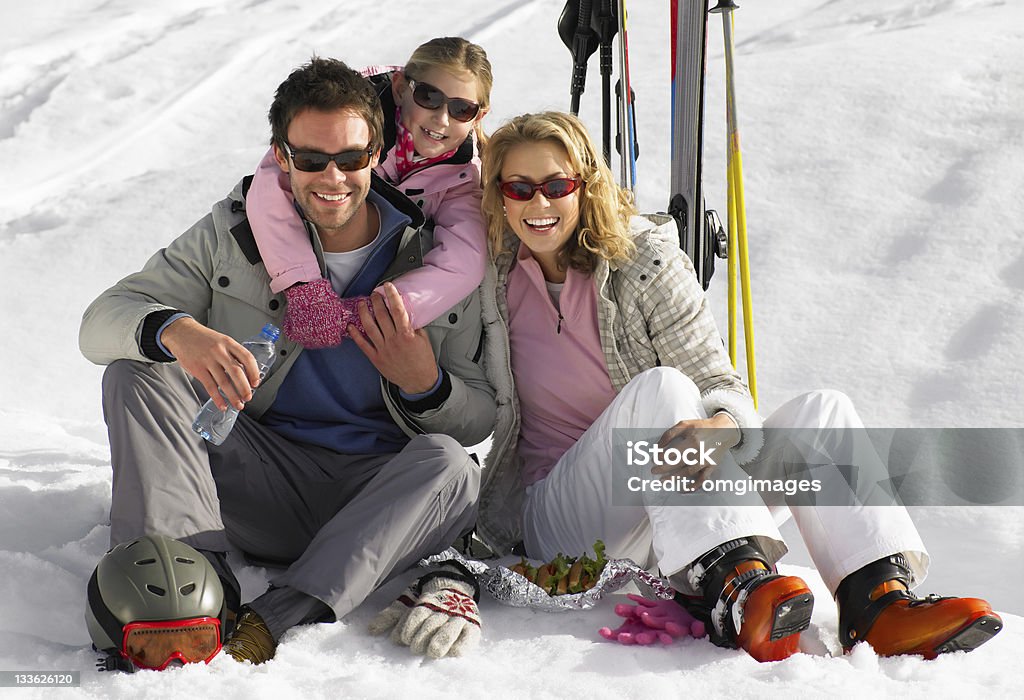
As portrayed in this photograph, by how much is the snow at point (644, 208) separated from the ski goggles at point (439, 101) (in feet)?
3.63

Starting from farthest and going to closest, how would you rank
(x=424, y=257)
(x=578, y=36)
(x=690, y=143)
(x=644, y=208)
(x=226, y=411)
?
(x=644, y=208)
(x=578, y=36)
(x=690, y=143)
(x=424, y=257)
(x=226, y=411)

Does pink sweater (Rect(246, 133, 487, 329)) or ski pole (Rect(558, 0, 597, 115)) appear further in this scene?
ski pole (Rect(558, 0, 597, 115))

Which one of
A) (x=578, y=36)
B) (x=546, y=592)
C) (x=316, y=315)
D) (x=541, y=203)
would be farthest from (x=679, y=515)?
(x=578, y=36)

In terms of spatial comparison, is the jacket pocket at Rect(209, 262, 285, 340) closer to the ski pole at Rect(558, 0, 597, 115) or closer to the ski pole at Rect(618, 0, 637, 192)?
the ski pole at Rect(618, 0, 637, 192)

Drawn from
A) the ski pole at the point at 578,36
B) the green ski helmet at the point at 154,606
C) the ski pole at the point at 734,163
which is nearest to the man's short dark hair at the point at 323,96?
the green ski helmet at the point at 154,606

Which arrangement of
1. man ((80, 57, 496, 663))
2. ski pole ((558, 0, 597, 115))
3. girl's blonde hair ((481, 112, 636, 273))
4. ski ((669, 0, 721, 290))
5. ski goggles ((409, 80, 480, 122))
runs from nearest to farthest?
man ((80, 57, 496, 663)) → girl's blonde hair ((481, 112, 636, 273)) → ski goggles ((409, 80, 480, 122)) → ski ((669, 0, 721, 290)) → ski pole ((558, 0, 597, 115))

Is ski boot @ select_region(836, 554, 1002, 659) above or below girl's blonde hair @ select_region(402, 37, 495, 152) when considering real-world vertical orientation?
below

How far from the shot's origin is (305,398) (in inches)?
92.5

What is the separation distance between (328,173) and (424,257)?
0.91 ft

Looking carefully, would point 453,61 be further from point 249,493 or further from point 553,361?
point 249,493

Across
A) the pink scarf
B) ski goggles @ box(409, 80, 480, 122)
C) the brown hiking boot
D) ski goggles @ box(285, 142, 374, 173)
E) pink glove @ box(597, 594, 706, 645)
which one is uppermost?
ski goggles @ box(409, 80, 480, 122)

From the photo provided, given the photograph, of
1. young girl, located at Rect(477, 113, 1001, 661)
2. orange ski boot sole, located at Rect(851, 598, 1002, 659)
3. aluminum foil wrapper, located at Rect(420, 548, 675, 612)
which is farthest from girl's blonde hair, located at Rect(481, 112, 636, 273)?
orange ski boot sole, located at Rect(851, 598, 1002, 659)

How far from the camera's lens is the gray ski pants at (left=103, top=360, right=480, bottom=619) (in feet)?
6.48

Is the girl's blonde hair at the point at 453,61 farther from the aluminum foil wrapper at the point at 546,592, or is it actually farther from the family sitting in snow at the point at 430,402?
the aluminum foil wrapper at the point at 546,592
